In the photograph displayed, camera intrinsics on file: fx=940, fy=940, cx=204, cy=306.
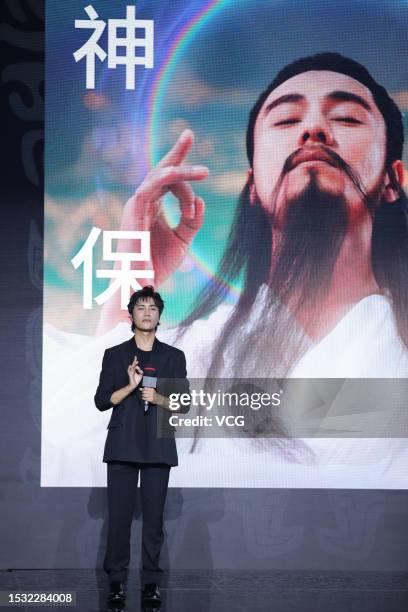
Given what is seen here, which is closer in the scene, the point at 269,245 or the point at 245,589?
the point at 245,589

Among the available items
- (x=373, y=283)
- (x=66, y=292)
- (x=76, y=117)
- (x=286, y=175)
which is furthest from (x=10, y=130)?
(x=373, y=283)

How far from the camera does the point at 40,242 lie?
444 cm

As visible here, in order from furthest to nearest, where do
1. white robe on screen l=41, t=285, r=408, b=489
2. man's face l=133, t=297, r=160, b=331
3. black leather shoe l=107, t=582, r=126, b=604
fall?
white robe on screen l=41, t=285, r=408, b=489 → man's face l=133, t=297, r=160, b=331 → black leather shoe l=107, t=582, r=126, b=604

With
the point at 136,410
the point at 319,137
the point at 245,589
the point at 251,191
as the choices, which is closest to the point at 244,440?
the point at 245,589

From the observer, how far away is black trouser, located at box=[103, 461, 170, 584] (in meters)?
3.70

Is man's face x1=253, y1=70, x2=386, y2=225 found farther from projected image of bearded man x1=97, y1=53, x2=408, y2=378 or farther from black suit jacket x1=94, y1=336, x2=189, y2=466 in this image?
black suit jacket x1=94, y1=336, x2=189, y2=466

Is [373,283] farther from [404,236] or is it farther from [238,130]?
[238,130]

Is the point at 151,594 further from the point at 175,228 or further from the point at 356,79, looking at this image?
the point at 356,79

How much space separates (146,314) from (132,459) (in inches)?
23.2

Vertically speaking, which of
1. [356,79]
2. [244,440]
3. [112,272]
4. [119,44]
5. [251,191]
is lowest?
[244,440]

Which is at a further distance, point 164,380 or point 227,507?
point 227,507

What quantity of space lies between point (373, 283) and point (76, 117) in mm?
1614

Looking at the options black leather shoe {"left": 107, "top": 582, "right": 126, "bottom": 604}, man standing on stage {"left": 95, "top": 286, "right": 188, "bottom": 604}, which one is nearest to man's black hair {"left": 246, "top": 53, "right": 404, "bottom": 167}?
man standing on stage {"left": 95, "top": 286, "right": 188, "bottom": 604}

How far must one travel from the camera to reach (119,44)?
4484 mm
